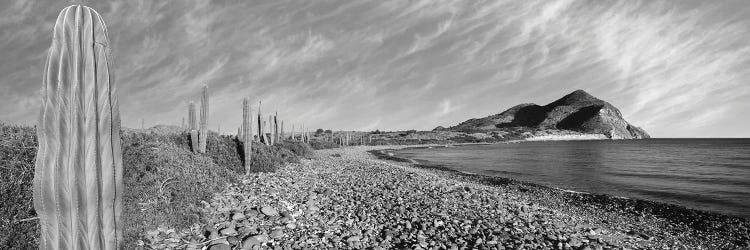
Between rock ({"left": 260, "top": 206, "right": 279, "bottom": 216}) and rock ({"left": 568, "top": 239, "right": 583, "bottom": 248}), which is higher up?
rock ({"left": 260, "top": 206, "right": 279, "bottom": 216})

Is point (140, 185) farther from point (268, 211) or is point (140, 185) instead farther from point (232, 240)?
point (268, 211)

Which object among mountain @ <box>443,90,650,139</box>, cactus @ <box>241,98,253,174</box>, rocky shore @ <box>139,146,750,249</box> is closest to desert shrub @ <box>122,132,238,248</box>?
rocky shore @ <box>139,146,750,249</box>

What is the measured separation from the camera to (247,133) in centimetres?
1539

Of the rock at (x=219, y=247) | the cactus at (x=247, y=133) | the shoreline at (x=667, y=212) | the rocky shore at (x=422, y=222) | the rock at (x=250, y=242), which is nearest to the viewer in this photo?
the rock at (x=219, y=247)

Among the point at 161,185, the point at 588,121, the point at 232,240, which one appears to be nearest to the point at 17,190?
the point at 161,185

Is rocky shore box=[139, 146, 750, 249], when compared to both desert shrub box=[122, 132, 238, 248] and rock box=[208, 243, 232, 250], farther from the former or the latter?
desert shrub box=[122, 132, 238, 248]

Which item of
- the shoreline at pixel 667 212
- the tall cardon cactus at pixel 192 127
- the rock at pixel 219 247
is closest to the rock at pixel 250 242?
the rock at pixel 219 247

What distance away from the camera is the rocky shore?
24.4 ft

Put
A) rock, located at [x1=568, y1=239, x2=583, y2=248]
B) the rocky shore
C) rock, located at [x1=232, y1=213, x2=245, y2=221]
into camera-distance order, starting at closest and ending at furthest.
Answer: the rocky shore, rock, located at [x1=568, y1=239, x2=583, y2=248], rock, located at [x1=232, y1=213, x2=245, y2=221]

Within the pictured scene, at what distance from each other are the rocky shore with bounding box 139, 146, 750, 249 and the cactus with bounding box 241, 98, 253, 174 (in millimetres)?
1094

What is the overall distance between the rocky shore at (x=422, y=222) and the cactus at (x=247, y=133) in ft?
3.59

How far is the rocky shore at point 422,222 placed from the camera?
7.45 meters

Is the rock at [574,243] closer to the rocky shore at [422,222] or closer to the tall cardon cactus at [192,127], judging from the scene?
the rocky shore at [422,222]

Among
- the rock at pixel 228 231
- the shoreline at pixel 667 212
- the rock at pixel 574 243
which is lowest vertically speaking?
the shoreline at pixel 667 212
